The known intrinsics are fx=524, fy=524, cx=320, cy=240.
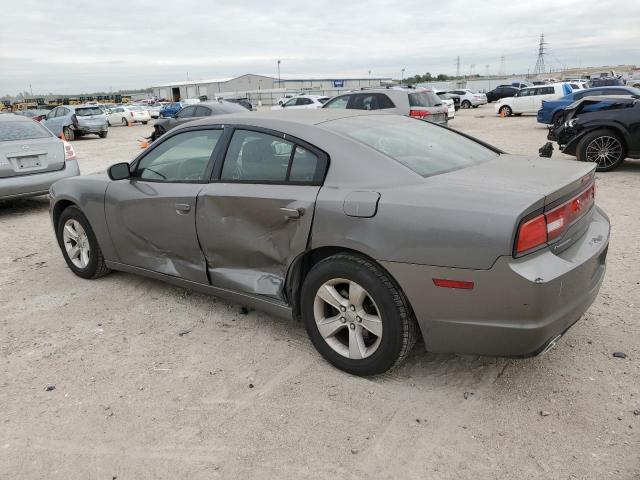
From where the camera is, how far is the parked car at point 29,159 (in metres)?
7.65

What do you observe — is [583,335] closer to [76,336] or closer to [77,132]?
[76,336]

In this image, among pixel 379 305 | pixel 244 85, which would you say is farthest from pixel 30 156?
pixel 244 85

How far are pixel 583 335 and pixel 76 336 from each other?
356 centimetres

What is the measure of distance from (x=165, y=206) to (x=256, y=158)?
0.86 meters

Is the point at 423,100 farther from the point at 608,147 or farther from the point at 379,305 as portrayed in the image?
the point at 379,305

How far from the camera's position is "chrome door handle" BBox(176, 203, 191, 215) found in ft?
12.2

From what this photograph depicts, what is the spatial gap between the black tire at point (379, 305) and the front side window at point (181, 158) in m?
1.27

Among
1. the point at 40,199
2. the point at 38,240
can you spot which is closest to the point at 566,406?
the point at 38,240

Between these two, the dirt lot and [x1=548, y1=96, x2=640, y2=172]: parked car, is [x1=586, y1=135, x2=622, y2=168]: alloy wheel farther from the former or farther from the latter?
the dirt lot

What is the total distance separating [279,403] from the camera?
2918 millimetres

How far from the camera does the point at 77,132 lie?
77.2 feet

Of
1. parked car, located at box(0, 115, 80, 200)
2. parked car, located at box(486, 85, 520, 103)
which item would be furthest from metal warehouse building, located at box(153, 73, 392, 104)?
parked car, located at box(0, 115, 80, 200)

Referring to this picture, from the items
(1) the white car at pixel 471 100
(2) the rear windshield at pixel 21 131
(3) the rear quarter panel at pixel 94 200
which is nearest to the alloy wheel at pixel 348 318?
(3) the rear quarter panel at pixel 94 200

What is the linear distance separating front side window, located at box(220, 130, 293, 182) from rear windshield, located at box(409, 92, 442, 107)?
12954 millimetres
